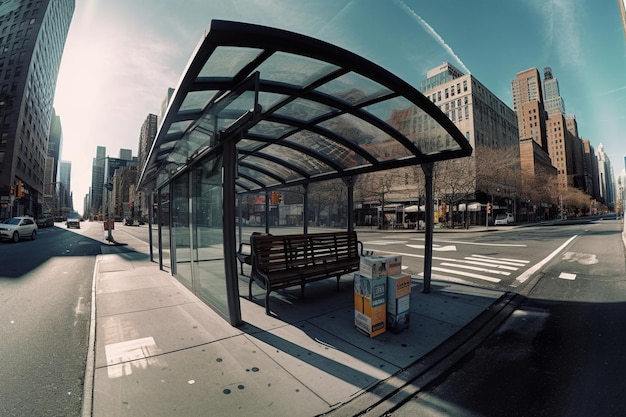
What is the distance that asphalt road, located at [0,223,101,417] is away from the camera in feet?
9.05

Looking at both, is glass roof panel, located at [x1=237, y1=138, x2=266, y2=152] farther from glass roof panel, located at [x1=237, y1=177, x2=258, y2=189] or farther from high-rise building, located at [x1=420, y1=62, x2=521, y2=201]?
high-rise building, located at [x1=420, y1=62, x2=521, y2=201]

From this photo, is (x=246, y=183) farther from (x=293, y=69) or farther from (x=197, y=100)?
(x=293, y=69)

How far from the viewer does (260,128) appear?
6.34 metres

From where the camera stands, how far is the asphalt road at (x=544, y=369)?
2.59 metres

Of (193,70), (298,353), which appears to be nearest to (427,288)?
(298,353)

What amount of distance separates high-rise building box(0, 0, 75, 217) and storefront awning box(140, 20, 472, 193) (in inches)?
2118

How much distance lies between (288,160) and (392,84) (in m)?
4.34

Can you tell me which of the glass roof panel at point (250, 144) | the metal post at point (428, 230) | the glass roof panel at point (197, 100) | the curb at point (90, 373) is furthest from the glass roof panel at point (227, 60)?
the metal post at point (428, 230)

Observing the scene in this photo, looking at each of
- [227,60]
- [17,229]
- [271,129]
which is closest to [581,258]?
[271,129]

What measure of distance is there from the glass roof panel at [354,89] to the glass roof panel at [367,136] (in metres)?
0.67

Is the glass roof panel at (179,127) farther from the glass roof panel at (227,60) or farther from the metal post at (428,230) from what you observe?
the metal post at (428,230)

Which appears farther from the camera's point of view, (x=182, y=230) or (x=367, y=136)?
(x=182, y=230)

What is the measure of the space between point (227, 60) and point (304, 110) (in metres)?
2.14

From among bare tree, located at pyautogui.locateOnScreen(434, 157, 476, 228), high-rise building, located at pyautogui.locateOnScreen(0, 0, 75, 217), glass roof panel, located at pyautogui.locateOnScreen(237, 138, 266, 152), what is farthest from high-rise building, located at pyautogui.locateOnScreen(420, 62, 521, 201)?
high-rise building, located at pyautogui.locateOnScreen(0, 0, 75, 217)
